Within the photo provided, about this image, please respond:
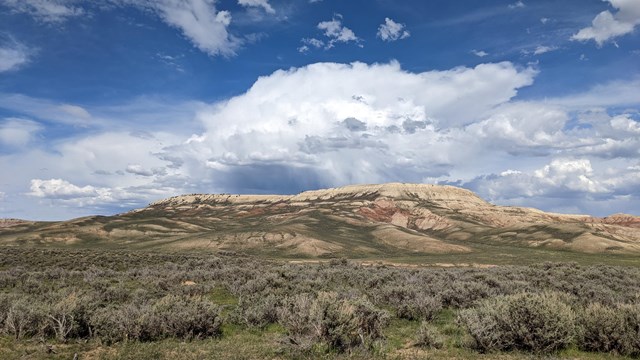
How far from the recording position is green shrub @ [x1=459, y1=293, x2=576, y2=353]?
13102mm

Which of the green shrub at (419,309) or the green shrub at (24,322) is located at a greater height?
the green shrub at (24,322)

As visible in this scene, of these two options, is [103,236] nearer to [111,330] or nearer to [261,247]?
[261,247]

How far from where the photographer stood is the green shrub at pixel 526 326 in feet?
43.0

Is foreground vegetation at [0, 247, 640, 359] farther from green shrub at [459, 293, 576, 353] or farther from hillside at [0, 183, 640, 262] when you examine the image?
hillside at [0, 183, 640, 262]

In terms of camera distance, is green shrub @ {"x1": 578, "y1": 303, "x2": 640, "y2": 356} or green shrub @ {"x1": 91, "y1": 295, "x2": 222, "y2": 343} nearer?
green shrub @ {"x1": 578, "y1": 303, "x2": 640, "y2": 356}

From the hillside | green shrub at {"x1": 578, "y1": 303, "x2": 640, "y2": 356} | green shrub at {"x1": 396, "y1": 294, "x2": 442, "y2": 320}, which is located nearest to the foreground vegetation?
green shrub at {"x1": 578, "y1": 303, "x2": 640, "y2": 356}

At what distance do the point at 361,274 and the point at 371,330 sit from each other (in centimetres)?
1866

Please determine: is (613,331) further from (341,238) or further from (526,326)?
(341,238)

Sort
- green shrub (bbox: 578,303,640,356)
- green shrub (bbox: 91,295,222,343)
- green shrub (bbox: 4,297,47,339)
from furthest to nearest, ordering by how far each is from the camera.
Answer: green shrub (bbox: 91,295,222,343)
green shrub (bbox: 4,297,47,339)
green shrub (bbox: 578,303,640,356)

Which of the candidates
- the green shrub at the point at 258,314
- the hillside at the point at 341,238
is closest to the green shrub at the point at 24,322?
the green shrub at the point at 258,314

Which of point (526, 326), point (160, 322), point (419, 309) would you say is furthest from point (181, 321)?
point (526, 326)

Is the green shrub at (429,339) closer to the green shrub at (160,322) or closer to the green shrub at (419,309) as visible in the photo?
the green shrub at (419,309)

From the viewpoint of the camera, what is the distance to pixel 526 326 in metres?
13.4

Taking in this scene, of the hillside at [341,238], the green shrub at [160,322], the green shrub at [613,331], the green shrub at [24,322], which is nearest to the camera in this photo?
the green shrub at [613,331]
